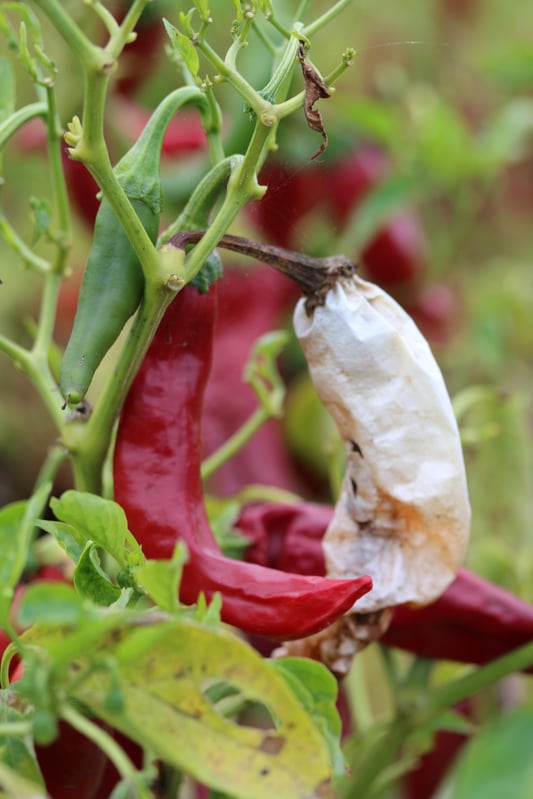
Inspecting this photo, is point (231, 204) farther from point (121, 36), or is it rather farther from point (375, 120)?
point (375, 120)

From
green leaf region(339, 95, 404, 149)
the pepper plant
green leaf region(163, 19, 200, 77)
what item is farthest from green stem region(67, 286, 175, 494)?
green leaf region(339, 95, 404, 149)

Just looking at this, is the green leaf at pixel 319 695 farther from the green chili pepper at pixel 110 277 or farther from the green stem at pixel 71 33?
the green stem at pixel 71 33

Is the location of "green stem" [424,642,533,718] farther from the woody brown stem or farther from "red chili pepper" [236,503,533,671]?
the woody brown stem

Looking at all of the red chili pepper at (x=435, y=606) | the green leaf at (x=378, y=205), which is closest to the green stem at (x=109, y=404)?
the red chili pepper at (x=435, y=606)

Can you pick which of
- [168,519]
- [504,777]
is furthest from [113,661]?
[504,777]

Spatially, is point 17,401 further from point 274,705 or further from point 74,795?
point 274,705
